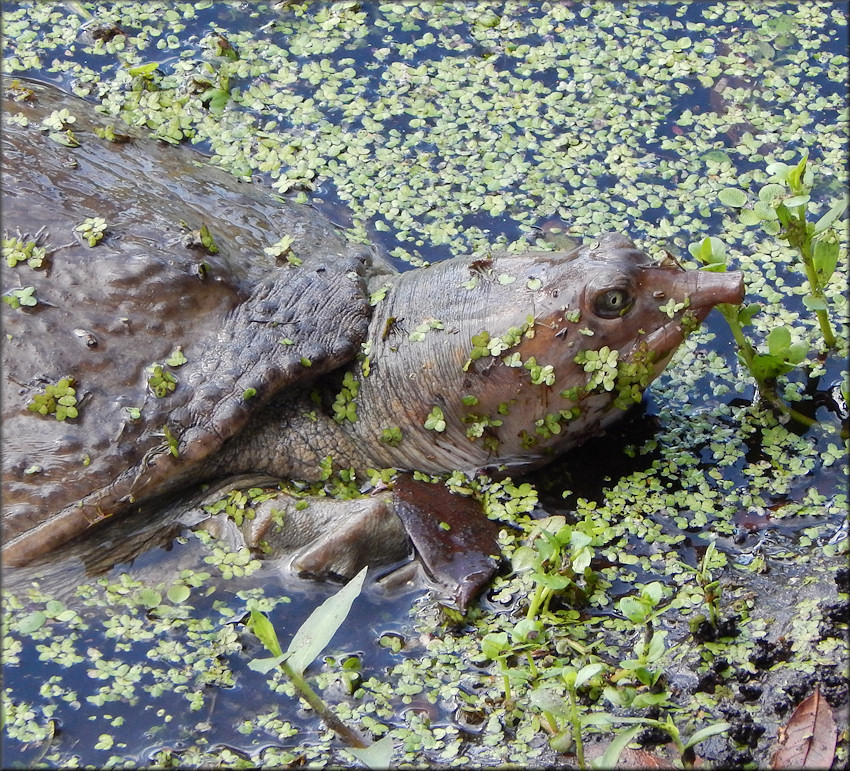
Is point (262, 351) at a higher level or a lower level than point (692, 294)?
lower

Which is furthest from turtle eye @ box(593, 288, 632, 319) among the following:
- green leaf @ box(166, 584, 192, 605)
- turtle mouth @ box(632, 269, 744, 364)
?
green leaf @ box(166, 584, 192, 605)

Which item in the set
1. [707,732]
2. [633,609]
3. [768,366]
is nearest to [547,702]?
[633,609]

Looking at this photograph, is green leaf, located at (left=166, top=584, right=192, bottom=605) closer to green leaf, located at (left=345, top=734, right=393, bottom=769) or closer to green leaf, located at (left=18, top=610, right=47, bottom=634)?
green leaf, located at (left=18, top=610, right=47, bottom=634)

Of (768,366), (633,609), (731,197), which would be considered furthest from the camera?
(768,366)

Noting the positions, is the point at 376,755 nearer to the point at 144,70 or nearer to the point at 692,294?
the point at 692,294

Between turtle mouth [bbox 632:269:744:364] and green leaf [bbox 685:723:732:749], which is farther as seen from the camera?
turtle mouth [bbox 632:269:744:364]

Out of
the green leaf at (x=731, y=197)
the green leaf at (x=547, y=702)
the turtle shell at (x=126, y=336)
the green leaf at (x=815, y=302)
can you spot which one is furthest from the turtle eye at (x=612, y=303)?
the green leaf at (x=547, y=702)
